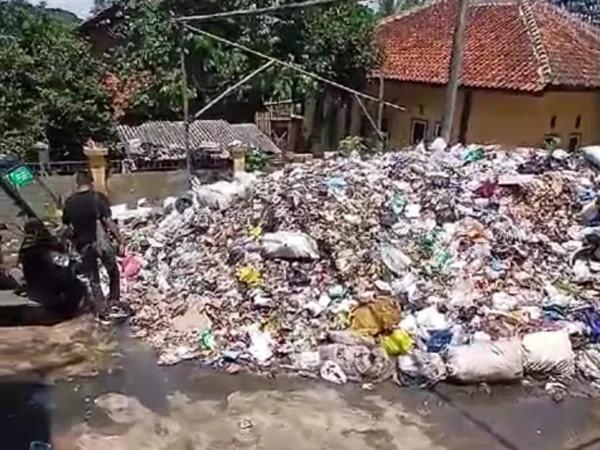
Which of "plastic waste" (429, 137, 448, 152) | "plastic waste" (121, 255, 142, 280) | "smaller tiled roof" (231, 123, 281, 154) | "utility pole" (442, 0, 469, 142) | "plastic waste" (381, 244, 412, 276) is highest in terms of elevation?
"utility pole" (442, 0, 469, 142)

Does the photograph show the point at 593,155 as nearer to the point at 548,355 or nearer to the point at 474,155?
the point at 474,155

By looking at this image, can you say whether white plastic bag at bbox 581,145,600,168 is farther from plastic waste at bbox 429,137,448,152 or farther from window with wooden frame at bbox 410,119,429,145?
window with wooden frame at bbox 410,119,429,145

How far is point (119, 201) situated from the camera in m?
12.0

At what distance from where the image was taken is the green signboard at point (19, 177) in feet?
24.3

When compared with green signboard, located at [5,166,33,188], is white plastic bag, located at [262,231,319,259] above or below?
below

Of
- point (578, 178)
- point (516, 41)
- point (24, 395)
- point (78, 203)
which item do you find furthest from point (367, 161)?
point (516, 41)

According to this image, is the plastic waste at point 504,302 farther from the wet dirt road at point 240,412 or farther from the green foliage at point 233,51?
the green foliage at point 233,51

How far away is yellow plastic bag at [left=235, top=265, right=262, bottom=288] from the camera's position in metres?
7.47

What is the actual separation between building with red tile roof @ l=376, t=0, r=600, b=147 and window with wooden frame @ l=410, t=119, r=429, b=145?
0.07 feet

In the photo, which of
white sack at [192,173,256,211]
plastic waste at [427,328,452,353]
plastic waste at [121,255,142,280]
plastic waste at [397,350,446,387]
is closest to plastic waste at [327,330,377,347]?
plastic waste at [397,350,446,387]

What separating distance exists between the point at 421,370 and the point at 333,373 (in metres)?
0.71

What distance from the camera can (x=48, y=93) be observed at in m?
14.7

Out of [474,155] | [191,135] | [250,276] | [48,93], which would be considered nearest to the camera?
[250,276]

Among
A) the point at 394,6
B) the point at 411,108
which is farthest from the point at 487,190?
the point at 394,6
